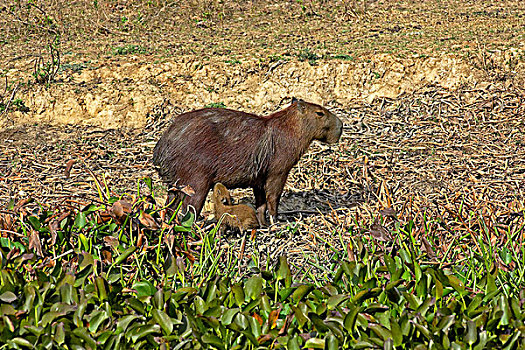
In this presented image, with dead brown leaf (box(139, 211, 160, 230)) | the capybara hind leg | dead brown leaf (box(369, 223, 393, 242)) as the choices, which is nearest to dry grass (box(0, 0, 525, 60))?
the capybara hind leg

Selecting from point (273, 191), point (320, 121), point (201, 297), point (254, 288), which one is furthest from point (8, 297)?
point (320, 121)

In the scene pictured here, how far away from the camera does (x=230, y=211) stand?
5.36 metres

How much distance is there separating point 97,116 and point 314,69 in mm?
2637

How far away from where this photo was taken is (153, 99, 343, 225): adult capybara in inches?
202

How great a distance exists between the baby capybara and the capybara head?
2.92 feet

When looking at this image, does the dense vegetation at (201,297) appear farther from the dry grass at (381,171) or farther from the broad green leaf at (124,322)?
the dry grass at (381,171)

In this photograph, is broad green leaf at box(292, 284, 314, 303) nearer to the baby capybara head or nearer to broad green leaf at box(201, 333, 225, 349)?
broad green leaf at box(201, 333, 225, 349)

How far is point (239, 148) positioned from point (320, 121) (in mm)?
797

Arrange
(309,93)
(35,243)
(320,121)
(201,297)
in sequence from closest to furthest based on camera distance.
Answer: (201,297) → (35,243) → (320,121) → (309,93)

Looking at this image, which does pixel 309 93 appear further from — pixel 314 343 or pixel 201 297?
pixel 314 343

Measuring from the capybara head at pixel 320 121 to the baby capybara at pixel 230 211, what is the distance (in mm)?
889

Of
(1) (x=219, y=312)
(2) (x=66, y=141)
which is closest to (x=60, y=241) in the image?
(1) (x=219, y=312)

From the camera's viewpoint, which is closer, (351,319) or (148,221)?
(351,319)

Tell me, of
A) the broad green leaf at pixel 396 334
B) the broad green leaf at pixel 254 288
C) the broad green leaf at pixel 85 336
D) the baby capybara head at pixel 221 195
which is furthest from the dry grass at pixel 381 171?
the broad green leaf at pixel 85 336
